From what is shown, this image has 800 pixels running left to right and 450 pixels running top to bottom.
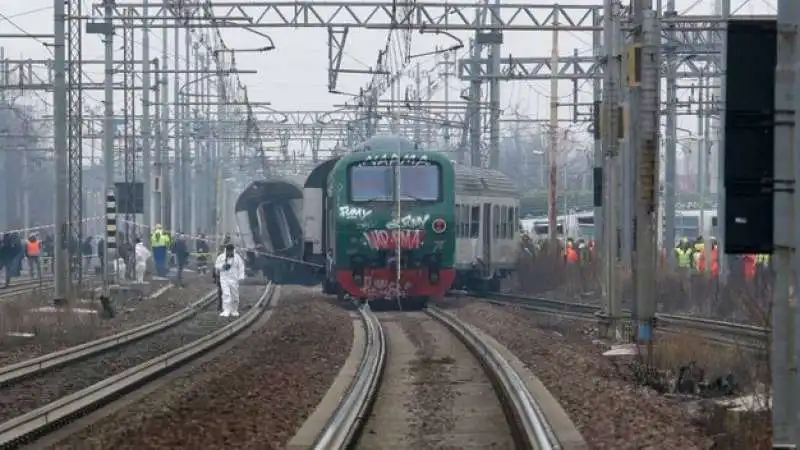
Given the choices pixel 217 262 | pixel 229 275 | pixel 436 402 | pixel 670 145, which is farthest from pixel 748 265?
pixel 436 402

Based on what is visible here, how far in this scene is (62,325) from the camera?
26.8m

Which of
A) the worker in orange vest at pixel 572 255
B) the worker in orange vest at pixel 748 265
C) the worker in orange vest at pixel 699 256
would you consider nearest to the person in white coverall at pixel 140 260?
the worker in orange vest at pixel 572 255

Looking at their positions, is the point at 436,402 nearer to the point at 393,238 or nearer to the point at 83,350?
the point at 83,350

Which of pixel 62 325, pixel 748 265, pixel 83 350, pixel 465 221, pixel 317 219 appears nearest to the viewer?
pixel 83 350

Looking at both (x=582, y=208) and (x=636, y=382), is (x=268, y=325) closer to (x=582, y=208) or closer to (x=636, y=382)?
(x=636, y=382)

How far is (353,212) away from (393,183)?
1086 millimetres

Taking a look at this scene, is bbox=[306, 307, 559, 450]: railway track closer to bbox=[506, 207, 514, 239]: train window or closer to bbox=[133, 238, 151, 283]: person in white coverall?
bbox=[506, 207, 514, 239]: train window

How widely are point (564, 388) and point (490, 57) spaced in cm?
3007

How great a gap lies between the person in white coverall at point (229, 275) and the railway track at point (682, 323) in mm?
7023

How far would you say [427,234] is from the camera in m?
30.4

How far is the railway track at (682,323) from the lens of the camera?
776 inches

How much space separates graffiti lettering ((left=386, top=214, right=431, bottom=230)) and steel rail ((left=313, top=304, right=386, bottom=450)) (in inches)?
286

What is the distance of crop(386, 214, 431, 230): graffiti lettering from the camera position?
30.3 m

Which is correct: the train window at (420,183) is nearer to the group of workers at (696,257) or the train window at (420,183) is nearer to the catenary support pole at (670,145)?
the catenary support pole at (670,145)
